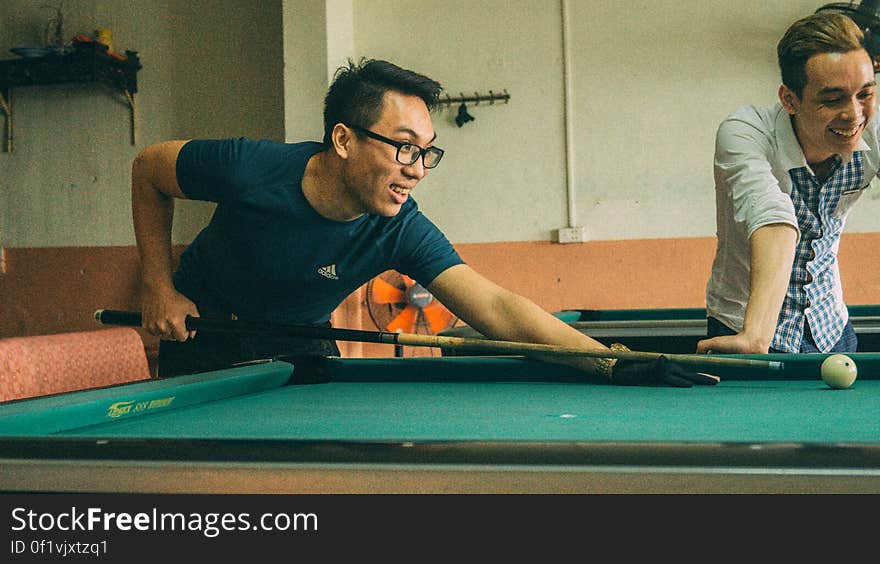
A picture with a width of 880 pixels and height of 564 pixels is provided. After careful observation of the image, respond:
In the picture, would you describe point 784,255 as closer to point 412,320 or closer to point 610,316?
point 610,316

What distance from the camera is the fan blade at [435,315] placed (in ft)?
15.6

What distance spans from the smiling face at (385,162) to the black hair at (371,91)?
0.8 inches

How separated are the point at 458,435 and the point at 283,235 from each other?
1179 millimetres

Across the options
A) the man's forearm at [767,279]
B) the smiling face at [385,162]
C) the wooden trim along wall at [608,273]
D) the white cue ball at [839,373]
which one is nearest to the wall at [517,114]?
the wooden trim along wall at [608,273]

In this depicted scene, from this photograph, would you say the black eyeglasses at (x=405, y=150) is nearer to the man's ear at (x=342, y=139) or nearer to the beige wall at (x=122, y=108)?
the man's ear at (x=342, y=139)

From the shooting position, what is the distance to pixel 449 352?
364cm

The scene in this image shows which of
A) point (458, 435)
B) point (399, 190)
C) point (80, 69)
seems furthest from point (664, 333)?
point (80, 69)

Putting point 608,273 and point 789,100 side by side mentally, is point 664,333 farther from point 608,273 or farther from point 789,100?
point 608,273

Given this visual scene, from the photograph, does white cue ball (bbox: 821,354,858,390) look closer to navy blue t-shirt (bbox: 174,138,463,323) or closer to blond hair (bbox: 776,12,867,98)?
blond hair (bbox: 776,12,867,98)

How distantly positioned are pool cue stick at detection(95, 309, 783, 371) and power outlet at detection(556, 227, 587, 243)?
303cm

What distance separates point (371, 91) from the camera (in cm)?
224

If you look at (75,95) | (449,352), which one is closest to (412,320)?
(449,352)
